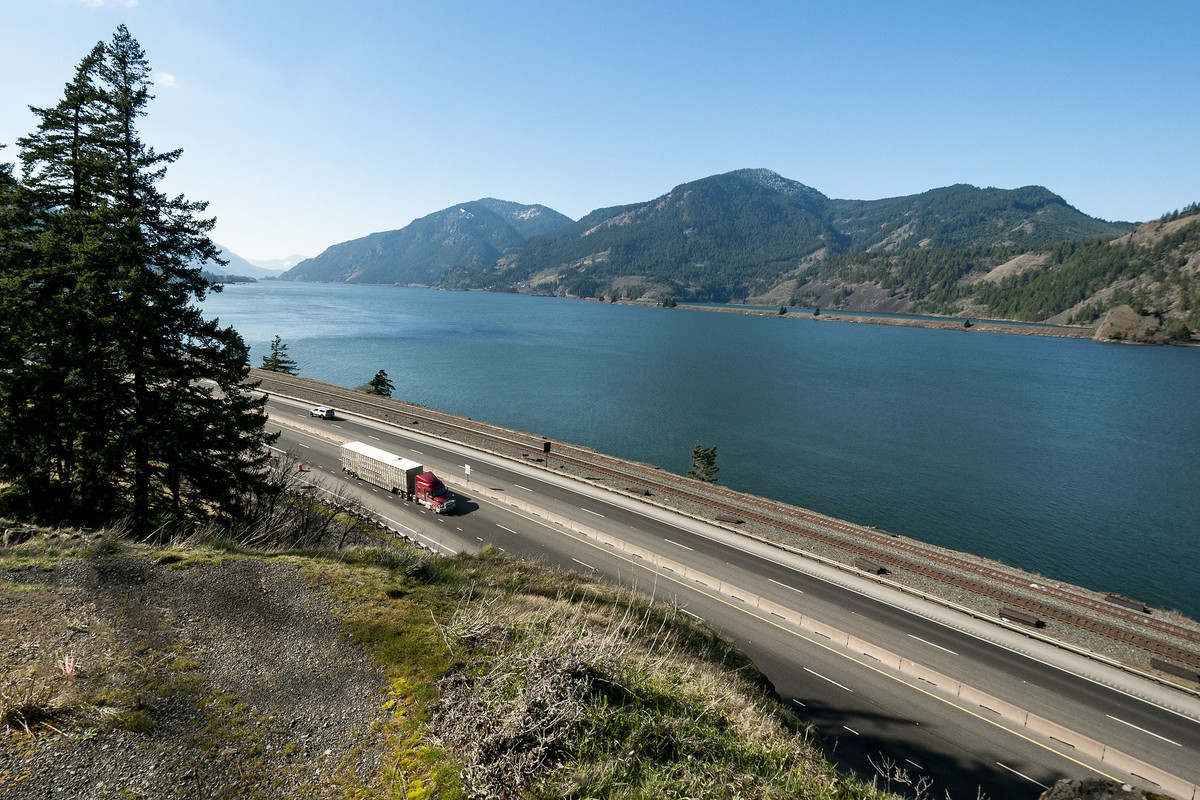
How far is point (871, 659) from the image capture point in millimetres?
21406

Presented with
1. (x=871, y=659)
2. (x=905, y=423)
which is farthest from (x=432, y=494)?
(x=905, y=423)

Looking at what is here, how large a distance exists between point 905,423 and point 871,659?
67421mm

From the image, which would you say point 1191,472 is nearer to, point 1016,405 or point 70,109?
point 1016,405

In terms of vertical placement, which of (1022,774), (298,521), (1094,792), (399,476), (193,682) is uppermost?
(193,682)

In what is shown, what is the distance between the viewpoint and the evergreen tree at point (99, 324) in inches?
691

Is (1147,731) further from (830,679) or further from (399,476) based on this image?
(399,476)

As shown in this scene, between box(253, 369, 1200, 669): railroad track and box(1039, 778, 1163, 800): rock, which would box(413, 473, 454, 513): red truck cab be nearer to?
box(253, 369, 1200, 669): railroad track

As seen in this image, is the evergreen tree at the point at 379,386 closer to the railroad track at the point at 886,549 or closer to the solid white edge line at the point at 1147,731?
the railroad track at the point at 886,549

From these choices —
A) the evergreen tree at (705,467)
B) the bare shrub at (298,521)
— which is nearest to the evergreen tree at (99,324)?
the bare shrub at (298,521)

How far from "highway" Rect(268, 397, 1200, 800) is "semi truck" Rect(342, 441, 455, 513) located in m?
0.79

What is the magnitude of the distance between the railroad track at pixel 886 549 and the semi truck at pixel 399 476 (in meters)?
12.5

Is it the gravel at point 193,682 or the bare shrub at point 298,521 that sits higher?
the gravel at point 193,682

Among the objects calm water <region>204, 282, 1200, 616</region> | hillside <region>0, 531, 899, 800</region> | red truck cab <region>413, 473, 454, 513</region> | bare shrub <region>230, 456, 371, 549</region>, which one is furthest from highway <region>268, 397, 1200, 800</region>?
calm water <region>204, 282, 1200, 616</region>

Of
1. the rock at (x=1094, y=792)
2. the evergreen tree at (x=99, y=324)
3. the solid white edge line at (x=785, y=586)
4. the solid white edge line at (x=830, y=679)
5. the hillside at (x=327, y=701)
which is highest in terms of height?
the evergreen tree at (x=99, y=324)
